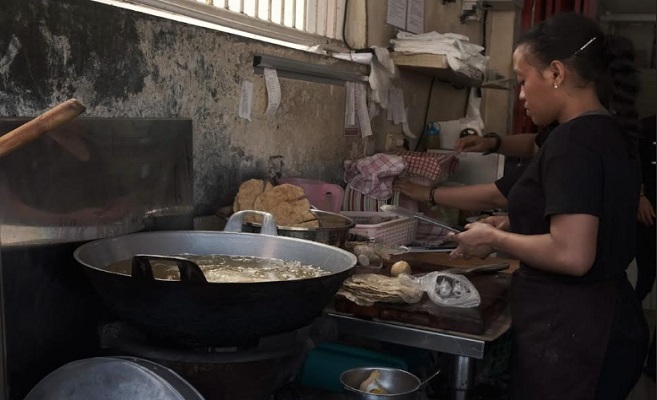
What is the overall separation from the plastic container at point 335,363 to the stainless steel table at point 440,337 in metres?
0.24

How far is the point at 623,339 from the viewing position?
1.83 metres

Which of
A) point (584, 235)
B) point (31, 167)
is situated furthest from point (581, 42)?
point (31, 167)

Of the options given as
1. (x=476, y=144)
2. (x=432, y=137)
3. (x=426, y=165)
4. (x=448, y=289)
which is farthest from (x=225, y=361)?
(x=432, y=137)

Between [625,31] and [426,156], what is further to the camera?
[625,31]

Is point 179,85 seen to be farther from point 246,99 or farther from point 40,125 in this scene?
point 40,125

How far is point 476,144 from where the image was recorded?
3.35m

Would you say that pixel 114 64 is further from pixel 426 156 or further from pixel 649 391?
pixel 649 391

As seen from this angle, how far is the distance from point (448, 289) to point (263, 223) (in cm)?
55

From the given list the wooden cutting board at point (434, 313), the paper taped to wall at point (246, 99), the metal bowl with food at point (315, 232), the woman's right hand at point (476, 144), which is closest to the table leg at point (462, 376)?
the wooden cutting board at point (434, 313)

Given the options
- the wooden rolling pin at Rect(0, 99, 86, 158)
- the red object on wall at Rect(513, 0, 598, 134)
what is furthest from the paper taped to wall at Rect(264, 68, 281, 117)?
the red object on wall at Rect(513, 0, 598, 134)

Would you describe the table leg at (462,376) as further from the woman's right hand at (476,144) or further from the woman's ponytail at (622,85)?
the woman's right hand at (476,144)

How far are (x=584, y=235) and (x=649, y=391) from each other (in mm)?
2796

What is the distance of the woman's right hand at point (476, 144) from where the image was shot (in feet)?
11.0

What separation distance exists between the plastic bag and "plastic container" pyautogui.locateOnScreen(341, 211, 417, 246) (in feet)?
1.66
